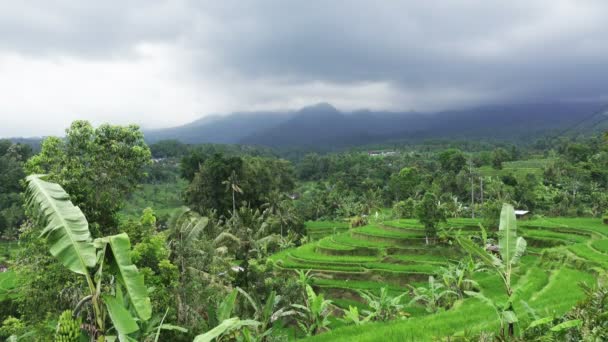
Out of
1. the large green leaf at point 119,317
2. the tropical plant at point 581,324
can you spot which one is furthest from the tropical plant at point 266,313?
the tropical plant at point 581,324

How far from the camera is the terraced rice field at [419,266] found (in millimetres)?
7613

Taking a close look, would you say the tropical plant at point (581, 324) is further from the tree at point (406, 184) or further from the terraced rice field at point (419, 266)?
the tree at point (406, 184)

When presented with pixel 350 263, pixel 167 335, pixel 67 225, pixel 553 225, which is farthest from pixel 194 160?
pixel 67 225

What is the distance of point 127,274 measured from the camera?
14.4 ft

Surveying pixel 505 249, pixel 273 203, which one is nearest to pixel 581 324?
pixel 505 249

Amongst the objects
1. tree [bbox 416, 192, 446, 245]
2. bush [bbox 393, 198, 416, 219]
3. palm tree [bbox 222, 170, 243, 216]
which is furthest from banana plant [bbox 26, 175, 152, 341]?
palm tree [bbox 222, 170, 243, 216]

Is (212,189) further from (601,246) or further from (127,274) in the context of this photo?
(127,274)

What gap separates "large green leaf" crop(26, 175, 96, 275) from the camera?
432cm

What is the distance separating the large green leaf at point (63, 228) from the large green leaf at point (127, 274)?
0.77ft

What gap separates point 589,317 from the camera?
4.91 metres

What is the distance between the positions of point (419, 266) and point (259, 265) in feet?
33.2

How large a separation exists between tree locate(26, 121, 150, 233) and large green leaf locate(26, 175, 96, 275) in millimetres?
6736

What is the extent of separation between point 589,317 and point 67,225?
5.93 metres

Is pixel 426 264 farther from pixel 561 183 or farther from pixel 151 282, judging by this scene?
pixel 561 183
